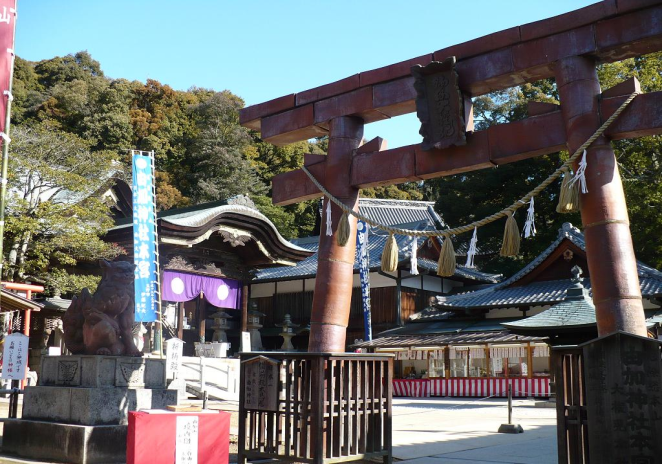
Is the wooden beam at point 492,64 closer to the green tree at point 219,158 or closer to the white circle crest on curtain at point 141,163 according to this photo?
the white circle crest on curtain at point 141,163

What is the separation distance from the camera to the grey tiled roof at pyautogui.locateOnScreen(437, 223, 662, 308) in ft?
75.2

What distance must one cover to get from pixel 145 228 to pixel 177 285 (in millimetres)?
8084

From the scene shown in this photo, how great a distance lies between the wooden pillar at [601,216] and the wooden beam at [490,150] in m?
0.17

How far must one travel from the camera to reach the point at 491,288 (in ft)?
85.9

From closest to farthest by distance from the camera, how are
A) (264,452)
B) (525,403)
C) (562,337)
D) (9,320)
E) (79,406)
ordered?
(264,452), (79,406), (562,337), (9,320), (525,403)

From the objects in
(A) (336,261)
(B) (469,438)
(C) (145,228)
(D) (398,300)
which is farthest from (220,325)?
(A) (336,261)

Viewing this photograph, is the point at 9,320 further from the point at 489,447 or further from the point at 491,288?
the point at 491,288

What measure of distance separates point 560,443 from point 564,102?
10.1ft

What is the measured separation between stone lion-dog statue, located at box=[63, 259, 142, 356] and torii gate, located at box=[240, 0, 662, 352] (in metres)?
2.19

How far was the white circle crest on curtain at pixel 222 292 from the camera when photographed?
2514cm

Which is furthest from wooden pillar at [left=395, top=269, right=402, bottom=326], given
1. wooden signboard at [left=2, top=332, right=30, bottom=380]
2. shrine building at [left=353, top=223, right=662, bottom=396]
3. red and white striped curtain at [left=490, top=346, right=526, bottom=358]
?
wooden signboard at [left=2, top=332, right=30, bottom=380]

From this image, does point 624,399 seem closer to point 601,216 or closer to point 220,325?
point 601,216

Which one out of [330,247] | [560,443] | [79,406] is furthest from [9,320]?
[560,443]

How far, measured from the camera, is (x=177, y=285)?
2336 centimetres
